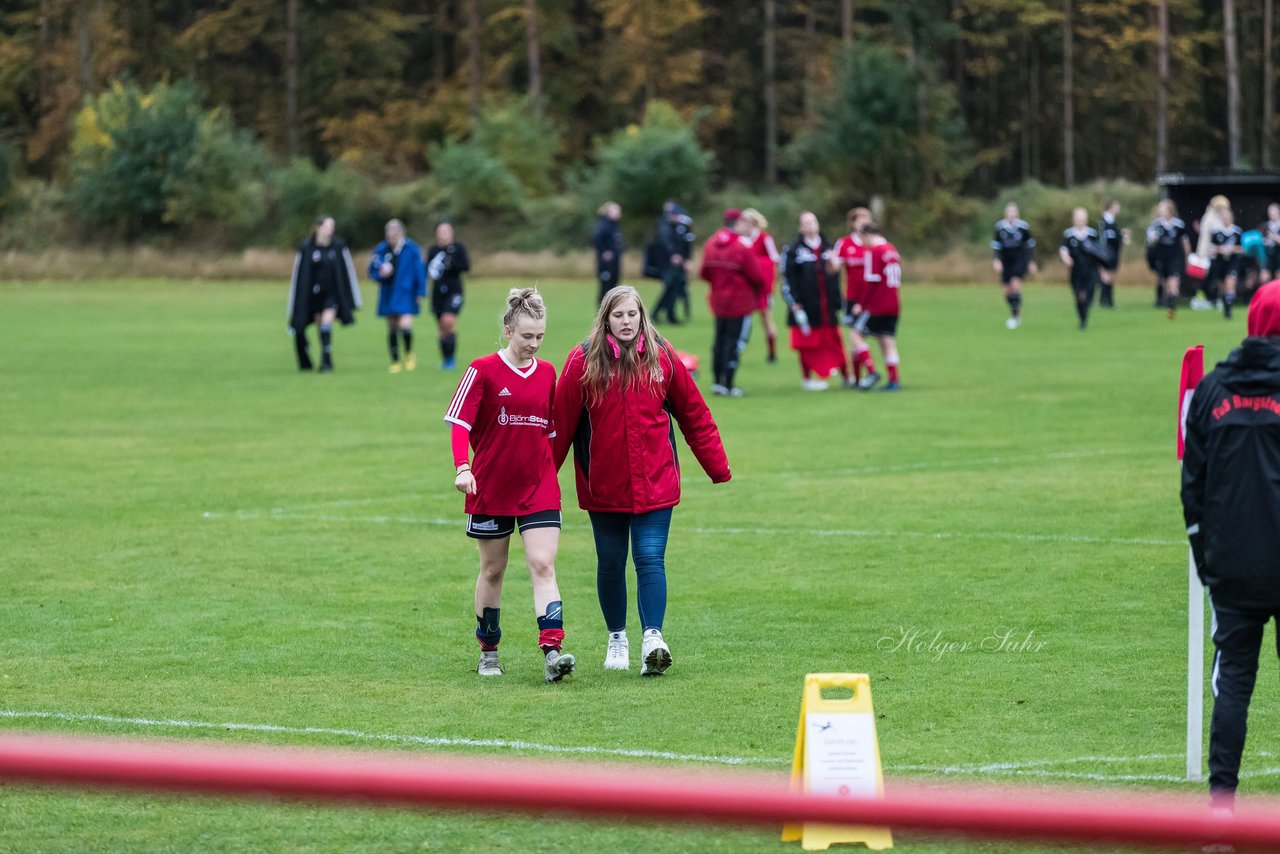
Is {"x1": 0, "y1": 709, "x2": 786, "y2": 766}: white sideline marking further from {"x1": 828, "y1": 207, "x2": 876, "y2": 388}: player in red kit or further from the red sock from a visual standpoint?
{"x1": 828, "y1": 207, "x2": 876, "y2": 388}: player in red kit

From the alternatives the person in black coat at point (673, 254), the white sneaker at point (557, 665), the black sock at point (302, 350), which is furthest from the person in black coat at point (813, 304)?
the white sneaker at point (557, 665)

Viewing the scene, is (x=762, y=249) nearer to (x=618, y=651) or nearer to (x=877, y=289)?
(x=877, y=289)

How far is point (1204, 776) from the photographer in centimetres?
623

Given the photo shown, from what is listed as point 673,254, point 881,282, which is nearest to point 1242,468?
point 881,282

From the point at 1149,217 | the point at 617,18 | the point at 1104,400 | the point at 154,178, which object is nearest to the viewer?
the point at 1104,400

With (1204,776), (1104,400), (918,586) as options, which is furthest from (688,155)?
(1204,776)

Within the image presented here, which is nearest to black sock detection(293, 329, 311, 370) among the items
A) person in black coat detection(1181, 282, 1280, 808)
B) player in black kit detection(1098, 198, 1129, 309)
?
player in black kit detection(1098, 198, 1129, 309)

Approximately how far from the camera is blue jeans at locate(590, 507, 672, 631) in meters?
8.07

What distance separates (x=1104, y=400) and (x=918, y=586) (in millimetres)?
10559

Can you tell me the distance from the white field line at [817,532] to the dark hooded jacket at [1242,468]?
597 cm

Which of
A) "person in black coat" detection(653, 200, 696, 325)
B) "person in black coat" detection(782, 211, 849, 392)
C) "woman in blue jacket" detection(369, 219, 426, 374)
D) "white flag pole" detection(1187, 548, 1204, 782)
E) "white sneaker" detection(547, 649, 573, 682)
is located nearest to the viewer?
"white flag pole" detection(1187, 548, 1204, 782)

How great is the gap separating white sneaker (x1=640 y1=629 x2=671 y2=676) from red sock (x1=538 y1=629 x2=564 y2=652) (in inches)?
14.4

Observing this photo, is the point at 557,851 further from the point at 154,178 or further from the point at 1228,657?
the point at 154,178

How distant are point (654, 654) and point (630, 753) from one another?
133cm
